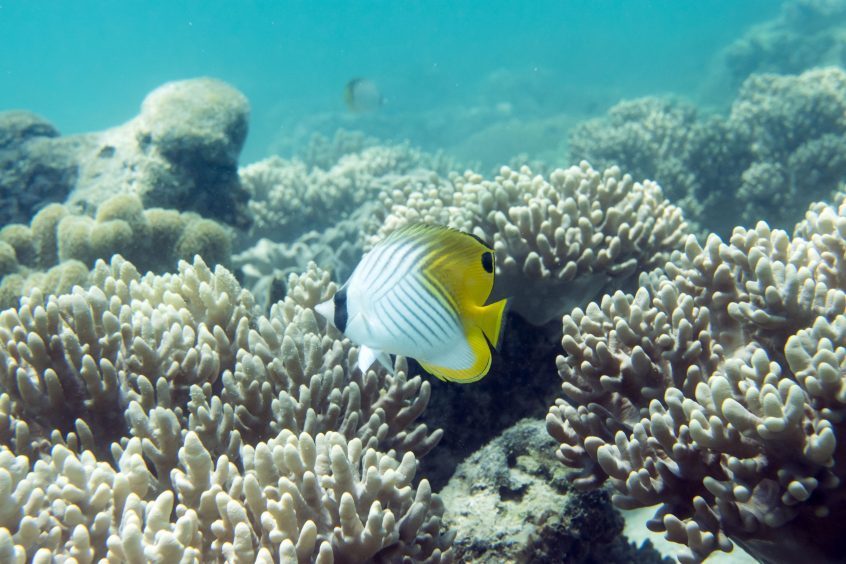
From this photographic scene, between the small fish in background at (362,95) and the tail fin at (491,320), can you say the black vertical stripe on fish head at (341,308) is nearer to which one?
the tail fin at (491,320)

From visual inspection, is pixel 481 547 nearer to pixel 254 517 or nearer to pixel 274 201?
pixel 254 517

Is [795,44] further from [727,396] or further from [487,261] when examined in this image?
[487,261]

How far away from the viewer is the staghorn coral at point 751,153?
9047 millimetres

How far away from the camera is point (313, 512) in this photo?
90.4 inches

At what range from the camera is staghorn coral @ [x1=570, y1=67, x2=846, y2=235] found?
29.7ft

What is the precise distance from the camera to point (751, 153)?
394 inches

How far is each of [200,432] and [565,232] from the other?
2774 millimetres

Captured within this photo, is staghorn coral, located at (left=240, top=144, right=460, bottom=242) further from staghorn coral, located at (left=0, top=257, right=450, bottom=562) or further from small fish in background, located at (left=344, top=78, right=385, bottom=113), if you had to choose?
staghorn coral, located at (left=0, top=257, right=450, bottom=562)

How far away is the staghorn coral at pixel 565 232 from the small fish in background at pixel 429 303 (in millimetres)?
1954

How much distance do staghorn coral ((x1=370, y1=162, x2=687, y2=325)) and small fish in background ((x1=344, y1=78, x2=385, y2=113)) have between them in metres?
8.95

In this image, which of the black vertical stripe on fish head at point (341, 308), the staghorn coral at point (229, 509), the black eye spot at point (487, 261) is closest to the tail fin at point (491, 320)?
the black eye spot at point (487, 261)

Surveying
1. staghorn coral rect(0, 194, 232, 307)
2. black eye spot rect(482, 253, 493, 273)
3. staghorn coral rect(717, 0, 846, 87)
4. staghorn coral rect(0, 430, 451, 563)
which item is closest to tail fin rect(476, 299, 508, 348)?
black eye spot rect(482, 253, 493, 273)

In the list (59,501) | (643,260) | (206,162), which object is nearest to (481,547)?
(59,501)

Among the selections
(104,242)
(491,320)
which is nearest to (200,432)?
(491,320)
